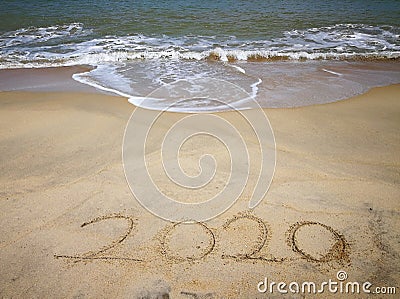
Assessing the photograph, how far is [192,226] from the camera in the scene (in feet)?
8.39

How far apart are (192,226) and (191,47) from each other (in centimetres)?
720

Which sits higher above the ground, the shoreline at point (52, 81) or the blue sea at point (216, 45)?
the blue sea at point (216, 45)

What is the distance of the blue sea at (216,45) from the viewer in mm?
5973

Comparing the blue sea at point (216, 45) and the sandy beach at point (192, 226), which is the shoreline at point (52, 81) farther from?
the sandy beach at point (192, 226)

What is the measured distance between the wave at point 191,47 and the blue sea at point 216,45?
0.09 ft

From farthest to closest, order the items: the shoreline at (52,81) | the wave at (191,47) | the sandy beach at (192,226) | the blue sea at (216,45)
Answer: the wave at (191,47) < the blue sea at (216,45) < the shoreline at (52,81) < the sandy beach at (192,226)

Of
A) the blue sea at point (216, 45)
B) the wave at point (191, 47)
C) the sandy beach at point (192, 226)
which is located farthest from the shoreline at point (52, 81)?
the sandy beach at point (192, 226)

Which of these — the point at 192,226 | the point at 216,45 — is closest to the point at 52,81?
the point at 216,45

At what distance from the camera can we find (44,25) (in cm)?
1152

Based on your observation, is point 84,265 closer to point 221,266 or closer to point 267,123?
point 221,266

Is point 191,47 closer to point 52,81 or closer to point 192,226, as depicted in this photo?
point 52,81

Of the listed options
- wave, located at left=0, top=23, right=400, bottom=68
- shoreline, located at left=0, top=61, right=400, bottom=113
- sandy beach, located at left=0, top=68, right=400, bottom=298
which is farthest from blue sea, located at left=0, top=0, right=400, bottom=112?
sandy beach, located at left=0, top=68, right=400, bottom=298

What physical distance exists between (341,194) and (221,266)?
4.62ft

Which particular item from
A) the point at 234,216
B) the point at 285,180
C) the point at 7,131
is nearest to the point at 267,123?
the point at 285,180
